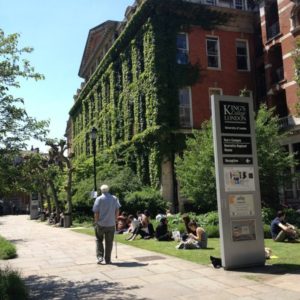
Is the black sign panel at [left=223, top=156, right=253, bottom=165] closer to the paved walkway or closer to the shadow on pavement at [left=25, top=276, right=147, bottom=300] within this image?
the paved walkway

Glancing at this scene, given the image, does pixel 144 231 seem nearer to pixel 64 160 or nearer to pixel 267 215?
pixel 267 215

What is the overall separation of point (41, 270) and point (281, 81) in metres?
24.2

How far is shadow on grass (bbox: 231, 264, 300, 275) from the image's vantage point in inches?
380

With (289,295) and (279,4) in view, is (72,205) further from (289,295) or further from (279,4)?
(289,295)

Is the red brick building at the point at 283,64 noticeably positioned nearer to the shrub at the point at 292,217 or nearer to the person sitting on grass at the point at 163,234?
the shrub at the point at 292,217

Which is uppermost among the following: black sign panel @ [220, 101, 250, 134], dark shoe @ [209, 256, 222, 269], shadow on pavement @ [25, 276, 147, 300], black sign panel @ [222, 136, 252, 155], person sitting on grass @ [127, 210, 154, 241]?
black sign panel @ [220, 101, 250, 134]

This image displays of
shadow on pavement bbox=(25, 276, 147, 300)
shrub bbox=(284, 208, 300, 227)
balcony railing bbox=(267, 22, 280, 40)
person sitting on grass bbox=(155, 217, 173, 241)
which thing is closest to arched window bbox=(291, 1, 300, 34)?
balcony railing bbox=(267, 22, 280, 40)

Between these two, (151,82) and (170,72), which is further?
(170,72)

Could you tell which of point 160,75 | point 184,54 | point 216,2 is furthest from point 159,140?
point 216,2

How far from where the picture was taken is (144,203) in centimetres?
2816

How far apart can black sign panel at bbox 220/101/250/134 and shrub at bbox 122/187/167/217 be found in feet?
57.7

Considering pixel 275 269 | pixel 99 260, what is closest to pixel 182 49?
A: pixel 99 260

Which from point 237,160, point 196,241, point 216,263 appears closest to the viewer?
point 216,263

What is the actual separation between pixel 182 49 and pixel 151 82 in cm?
348
